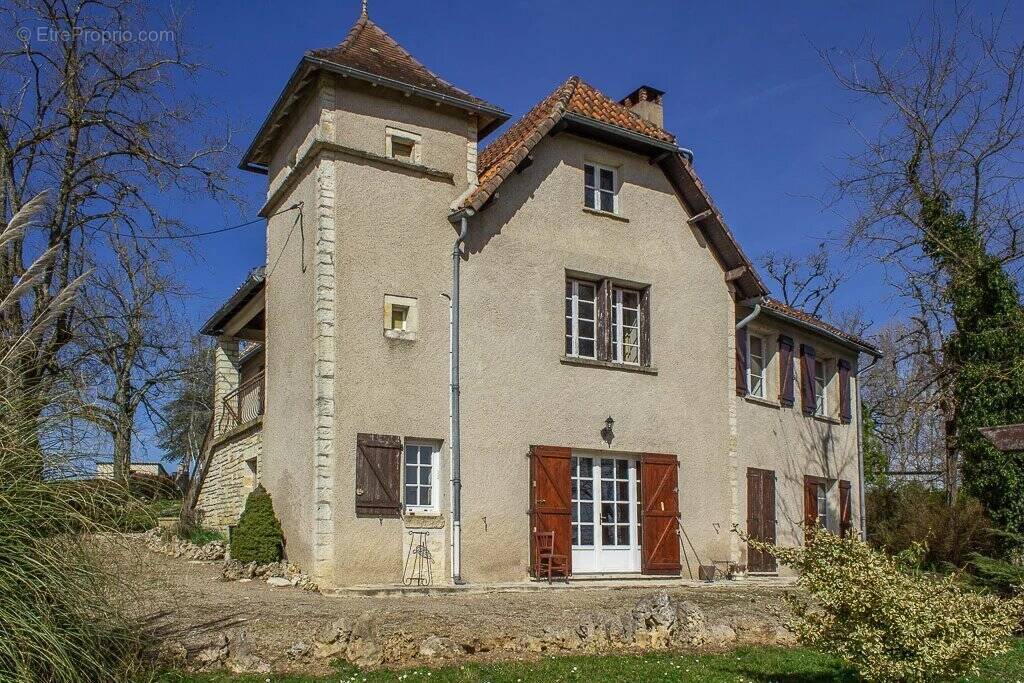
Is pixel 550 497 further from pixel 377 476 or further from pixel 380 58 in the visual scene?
pixel 380 58

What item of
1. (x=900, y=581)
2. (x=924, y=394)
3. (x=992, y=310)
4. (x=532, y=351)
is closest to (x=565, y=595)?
(x=532, y=351)

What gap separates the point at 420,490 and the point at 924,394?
38.9ft

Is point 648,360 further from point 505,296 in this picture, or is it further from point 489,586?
point 489,586

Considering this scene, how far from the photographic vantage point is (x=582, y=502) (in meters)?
14.1

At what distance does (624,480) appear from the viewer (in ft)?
48.0

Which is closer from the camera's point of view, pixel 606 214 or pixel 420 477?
pixel 420 477

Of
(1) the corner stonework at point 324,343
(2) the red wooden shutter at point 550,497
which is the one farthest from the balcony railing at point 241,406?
(2) the red wooden shutter at point 550,497

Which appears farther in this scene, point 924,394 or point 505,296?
point 924,394

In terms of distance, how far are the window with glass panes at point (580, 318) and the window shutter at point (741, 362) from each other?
11.3 ft

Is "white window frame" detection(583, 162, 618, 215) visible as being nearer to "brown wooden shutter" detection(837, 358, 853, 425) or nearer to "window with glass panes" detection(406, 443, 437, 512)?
"window with glass panes" detection(406, 443, 437, 512)

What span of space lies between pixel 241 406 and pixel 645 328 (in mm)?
7680

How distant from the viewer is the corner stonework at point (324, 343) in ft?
38.1

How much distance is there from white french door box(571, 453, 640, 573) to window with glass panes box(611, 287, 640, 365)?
64.5 inches

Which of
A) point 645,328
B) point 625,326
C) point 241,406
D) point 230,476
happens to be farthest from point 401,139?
point 230,476
